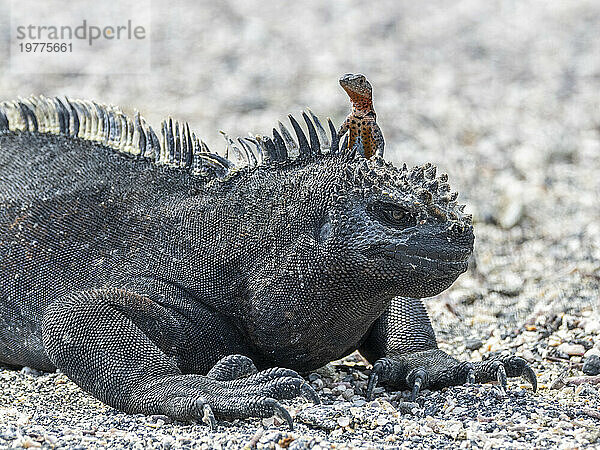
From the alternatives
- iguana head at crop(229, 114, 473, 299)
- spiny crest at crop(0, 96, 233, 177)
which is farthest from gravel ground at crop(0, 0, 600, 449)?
spiny crest at crop(0, 96, 233, 177)

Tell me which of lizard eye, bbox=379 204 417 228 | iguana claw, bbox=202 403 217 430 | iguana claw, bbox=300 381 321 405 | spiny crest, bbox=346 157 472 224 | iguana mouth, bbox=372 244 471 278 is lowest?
iguana claw, bbox=202 403 217 430

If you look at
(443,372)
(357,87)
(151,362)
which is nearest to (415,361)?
(443,372)

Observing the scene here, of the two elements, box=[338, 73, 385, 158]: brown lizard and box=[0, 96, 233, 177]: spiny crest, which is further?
box=[0, 96, 233, 177]: spiny crest

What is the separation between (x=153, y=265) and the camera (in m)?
6.31

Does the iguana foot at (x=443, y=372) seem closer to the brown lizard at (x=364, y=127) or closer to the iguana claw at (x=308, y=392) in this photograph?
the iguana claw at (x=308, y=392)

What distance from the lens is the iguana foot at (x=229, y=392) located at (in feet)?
17.9

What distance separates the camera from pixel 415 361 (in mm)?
6609

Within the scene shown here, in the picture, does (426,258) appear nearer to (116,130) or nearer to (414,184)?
(414,184)

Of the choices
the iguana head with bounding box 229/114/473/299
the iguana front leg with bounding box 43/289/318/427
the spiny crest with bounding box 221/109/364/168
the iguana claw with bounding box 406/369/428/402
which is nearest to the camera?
the iguana front leg with bounding box 43/289/318/427

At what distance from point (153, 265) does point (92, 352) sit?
704 millimetres

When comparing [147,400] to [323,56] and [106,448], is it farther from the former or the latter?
[323,56]

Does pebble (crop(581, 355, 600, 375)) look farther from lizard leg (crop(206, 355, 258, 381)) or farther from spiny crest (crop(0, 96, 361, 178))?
lizard leg (crop(206, 355, 258, 381))

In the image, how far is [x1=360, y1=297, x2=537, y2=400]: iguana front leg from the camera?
6336 millimetres

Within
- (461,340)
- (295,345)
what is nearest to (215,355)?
(295,345)
